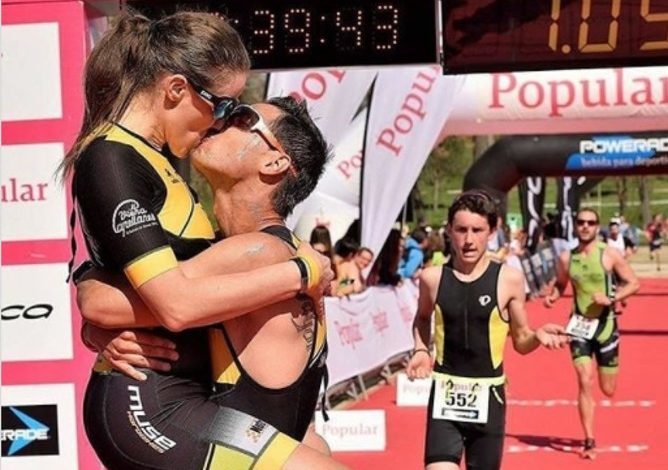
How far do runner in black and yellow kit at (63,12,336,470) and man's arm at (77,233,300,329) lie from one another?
4cm

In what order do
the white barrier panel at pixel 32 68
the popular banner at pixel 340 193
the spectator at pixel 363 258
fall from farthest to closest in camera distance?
1. the popular banner at pixel 340 193
2. the spectator at pixel 363 258
3. the white barrier panel at pixel 32 68

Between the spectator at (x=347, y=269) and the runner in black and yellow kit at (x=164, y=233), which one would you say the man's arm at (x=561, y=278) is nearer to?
the spectator at (x=347, y=269)

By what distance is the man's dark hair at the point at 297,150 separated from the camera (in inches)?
137

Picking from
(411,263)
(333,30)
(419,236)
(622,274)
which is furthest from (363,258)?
(419,236)

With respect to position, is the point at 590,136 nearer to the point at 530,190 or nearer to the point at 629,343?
the point at 629,343

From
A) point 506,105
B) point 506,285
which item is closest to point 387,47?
point 506,285

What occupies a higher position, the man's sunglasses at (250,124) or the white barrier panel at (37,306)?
the man's sunglasses at (250,124)

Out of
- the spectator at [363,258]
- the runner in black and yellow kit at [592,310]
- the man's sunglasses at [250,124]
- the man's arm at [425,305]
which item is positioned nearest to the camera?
the man's sunglasses at [250,124]

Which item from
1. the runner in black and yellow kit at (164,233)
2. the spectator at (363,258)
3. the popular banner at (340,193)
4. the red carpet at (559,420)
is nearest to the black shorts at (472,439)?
the red carpet at (559,420)

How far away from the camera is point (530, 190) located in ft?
117

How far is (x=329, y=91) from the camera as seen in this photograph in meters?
12.1

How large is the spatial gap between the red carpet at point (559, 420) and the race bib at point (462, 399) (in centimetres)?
307

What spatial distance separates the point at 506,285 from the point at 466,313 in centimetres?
26

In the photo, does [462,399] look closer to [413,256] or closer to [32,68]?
[32,68]
